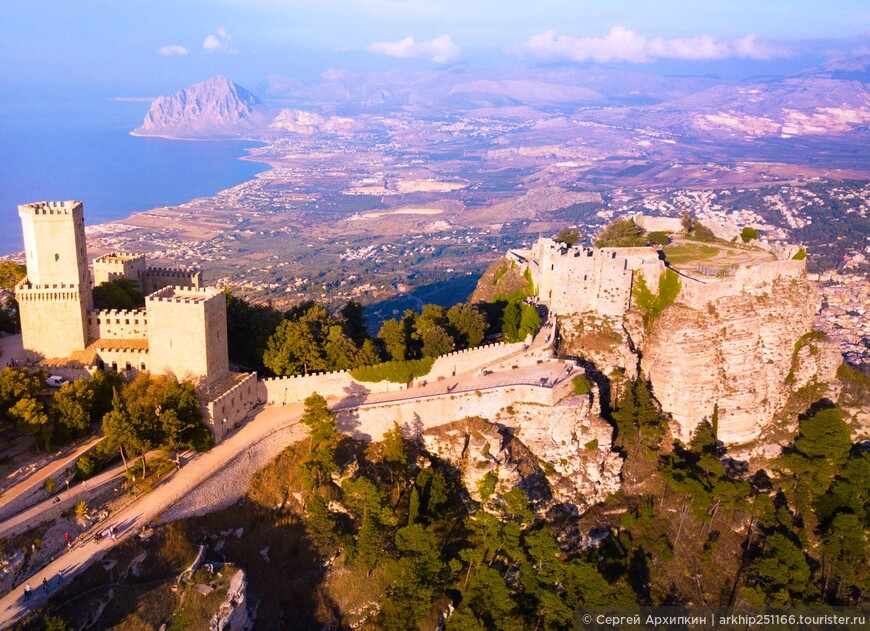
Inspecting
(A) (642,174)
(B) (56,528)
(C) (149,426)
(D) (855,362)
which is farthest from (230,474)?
(A) (642,174)

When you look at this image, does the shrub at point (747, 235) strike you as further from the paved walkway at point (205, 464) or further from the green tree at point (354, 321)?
the green tree at point (354, 321)

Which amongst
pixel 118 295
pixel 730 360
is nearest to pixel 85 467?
pixel 118 295

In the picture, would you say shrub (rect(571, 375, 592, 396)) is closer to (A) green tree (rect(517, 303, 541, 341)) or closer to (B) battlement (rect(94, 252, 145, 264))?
(A) green tree (rect(517, 303, 541, 341))

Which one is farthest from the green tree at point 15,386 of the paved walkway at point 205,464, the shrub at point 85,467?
the paved walkway at point 205,464

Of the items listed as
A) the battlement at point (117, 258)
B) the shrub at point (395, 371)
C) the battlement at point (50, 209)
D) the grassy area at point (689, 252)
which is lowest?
the shrub at point (395, 371)

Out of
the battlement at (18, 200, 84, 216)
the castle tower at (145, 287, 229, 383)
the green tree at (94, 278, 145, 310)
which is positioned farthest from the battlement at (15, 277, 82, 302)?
the castle tower at (145, 287, 229, 383)
